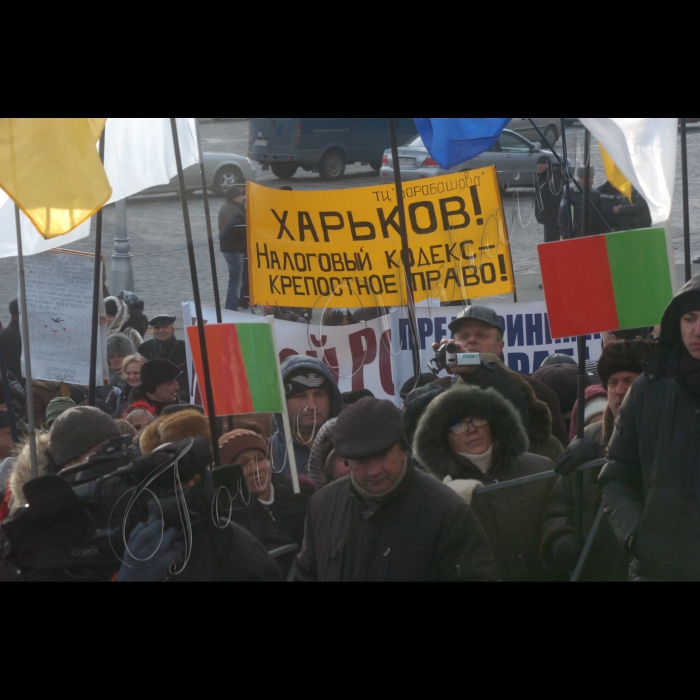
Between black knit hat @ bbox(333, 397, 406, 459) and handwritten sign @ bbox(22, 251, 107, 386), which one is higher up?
handwritten sign @ bbox(22, 251, 107, 386)

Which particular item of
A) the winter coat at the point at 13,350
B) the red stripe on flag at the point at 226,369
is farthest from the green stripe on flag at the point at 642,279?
the winter coat at the point at 13,350

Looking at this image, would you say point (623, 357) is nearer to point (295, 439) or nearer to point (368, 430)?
point (368, 430)

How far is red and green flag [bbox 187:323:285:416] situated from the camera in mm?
4699

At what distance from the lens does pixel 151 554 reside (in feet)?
10.5

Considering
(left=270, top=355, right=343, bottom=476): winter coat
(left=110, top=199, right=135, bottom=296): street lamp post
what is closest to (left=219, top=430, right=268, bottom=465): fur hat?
(left=270, top=355, right=343, bottom=476): winter coat

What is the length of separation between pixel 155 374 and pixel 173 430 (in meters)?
1.92

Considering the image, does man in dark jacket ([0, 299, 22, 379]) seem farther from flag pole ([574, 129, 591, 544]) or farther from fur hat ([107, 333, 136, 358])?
flag pole ([574, 129, 591, 544])

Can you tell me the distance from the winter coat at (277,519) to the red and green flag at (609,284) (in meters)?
1.31

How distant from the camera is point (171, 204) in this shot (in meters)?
21.4

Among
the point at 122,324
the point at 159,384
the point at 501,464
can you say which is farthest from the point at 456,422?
the point at 122,324

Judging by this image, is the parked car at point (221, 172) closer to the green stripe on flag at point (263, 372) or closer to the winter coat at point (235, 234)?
the winter coat at point (235, 234)

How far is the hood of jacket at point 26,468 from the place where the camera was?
150 inches

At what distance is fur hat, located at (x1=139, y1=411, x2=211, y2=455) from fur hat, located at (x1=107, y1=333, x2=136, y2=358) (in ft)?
11.6

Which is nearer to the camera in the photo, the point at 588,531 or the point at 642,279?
the point at 588,531
